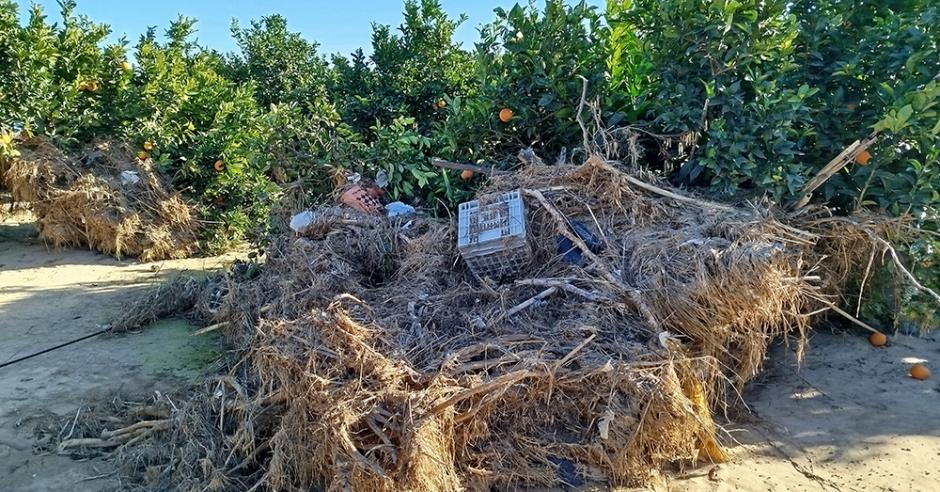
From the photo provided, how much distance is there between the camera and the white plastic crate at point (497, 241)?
A: 380cm

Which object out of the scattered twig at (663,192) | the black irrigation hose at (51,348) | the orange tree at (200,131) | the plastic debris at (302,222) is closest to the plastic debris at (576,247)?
the scattered twig at (663,192)

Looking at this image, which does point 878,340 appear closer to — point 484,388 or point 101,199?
point 484,388

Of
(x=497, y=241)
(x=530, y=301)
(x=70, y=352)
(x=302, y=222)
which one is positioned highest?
(x=302, y=222)

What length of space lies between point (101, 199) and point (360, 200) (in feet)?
12.5

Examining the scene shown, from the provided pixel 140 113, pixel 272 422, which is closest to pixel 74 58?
pixel 140 113

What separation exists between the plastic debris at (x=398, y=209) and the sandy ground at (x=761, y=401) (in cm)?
179

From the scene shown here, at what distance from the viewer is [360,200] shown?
507cm

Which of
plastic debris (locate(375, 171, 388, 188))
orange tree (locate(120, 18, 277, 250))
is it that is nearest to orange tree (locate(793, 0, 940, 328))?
plastic debris (locate(375, 171, 388, 188))

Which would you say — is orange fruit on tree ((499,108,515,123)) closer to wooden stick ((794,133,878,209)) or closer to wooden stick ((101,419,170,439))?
wooden stick ((794,133,878,209))

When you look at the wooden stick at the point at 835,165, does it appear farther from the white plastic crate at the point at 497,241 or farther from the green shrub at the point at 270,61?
the green shrub at the point at 270,61

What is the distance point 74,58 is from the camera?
24.7 ft

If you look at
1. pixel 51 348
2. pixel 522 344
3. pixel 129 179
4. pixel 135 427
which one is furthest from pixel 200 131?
pixel 522 344

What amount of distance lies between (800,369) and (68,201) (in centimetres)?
737

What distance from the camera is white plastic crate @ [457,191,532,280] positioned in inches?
150
